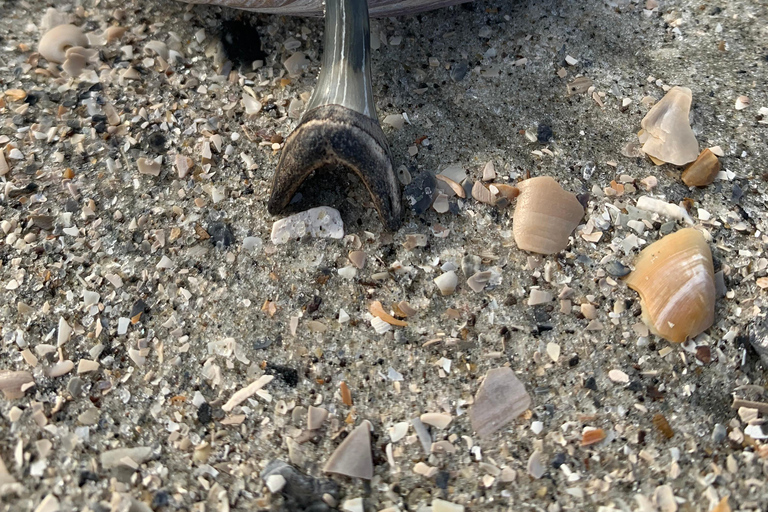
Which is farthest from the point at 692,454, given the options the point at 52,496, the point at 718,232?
the point at 52,496

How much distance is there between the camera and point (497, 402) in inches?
60.4

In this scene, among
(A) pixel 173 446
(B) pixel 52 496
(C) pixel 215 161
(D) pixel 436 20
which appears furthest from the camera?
(D) pixel 436 20

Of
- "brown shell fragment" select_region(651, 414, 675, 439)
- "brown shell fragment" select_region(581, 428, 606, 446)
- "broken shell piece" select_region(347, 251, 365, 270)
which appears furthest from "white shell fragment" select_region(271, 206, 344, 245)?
"brown shell fragment" select_region(651, 414, 675, 439)

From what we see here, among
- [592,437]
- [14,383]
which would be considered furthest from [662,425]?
[14,383]

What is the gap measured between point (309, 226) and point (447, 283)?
431mm

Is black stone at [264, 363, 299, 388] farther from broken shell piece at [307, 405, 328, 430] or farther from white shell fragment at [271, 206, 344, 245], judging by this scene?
white shell fragment at [271, 206, 344, 245]

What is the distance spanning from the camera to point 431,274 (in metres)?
1.71

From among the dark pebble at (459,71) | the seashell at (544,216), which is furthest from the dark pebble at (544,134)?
the dark pebble at (459,71)

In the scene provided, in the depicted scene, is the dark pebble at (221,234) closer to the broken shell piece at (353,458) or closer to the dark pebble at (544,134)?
the broken shell piece at (353,458)

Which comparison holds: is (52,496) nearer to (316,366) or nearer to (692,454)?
(316,366)

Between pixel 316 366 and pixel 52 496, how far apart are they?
2.16 ft

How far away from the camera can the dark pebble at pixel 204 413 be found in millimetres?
1507

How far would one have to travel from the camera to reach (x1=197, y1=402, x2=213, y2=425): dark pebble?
1.51 metres

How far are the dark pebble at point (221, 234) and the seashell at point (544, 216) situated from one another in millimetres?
817
